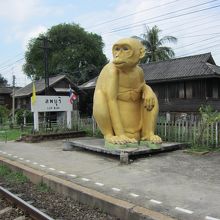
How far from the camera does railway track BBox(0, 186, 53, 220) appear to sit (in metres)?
5.69

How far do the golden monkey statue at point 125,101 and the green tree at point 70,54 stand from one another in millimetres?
33734

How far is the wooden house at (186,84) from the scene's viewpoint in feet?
79.9

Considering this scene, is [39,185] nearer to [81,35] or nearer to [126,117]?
[126,117]

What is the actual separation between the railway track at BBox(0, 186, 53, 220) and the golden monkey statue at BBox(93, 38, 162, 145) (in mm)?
3556

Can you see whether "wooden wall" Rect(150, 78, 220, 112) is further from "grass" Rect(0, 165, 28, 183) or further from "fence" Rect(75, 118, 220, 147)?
"grass" Rect(0, 165, 28, 183)

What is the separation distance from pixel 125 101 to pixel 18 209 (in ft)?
16.6

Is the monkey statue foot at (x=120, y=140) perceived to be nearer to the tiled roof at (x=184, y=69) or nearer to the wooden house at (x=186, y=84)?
the wooden house at (x=186, y=84)

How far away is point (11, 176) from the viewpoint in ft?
29.5

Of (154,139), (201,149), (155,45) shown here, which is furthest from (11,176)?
(155,45)

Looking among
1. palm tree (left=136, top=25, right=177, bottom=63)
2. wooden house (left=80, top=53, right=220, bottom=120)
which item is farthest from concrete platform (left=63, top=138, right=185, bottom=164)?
palm tree (left=136, top=25, right=177, bottom=63)

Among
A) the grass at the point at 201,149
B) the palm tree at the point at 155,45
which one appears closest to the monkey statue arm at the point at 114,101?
the grass at the point at 201,149

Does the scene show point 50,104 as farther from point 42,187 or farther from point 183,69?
Answer: point 183,69

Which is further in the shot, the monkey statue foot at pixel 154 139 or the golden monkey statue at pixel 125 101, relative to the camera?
the monkey statue foot at pixel 154 139

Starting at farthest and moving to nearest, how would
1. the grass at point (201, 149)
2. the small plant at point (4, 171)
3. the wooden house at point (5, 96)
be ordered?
1. the wooden house at point (5, 96)
2. the grass at point (201, 149)
3. the small plant at point (4, 171)
